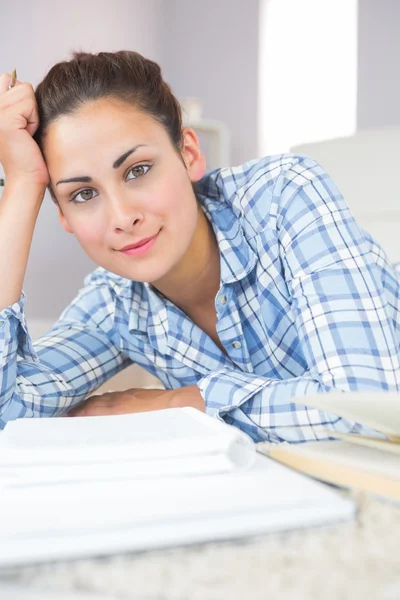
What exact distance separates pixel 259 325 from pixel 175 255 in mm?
198

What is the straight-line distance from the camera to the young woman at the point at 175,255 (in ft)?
3.13

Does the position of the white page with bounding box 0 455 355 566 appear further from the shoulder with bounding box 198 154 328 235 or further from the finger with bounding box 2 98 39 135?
the finger with bounding box 2 98 39 135

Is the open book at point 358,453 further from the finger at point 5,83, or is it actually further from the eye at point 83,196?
the finger at point 5,83

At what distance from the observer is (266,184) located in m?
1.15

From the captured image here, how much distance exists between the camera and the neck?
1274 mm

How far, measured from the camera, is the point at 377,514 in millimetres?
362

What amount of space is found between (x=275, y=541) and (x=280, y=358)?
2.89ft

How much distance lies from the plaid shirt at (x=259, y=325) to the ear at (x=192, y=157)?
0.05m

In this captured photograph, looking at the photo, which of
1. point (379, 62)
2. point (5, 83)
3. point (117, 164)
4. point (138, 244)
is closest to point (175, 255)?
point (138, 244)

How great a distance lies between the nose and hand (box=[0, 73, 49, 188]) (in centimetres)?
20

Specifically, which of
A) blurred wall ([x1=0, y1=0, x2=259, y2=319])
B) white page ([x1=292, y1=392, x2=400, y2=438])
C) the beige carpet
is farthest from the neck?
blurred wall ([x1=0, y1=0, x2=259, y2=319])

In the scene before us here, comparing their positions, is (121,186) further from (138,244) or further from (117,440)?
(117,440)

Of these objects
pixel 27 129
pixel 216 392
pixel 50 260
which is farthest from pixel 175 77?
pixel 216 392

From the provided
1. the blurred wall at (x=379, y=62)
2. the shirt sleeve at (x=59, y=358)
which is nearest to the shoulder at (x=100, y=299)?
the shirt sleeve at (x=59, y=358)
